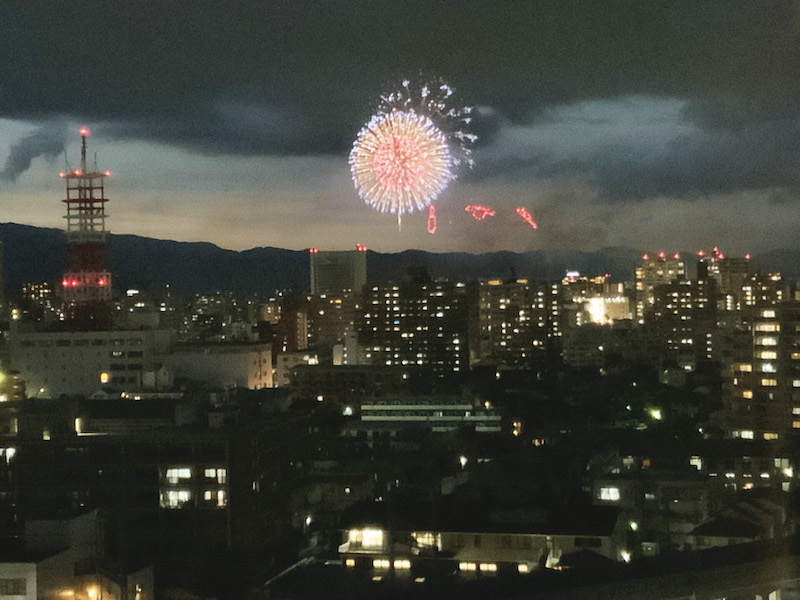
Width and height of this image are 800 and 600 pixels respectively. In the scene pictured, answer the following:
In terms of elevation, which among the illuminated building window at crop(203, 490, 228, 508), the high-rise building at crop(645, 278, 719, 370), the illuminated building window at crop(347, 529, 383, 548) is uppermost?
the high-rise building at crop(645, 278, 719, 370)

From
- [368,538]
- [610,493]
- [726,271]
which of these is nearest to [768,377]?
[610,493]

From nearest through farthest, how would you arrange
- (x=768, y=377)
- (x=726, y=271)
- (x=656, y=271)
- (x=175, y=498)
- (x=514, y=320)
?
(x=175, y=498)
(x=768, y=377)
(x=514, y=320)
(x=726, y=271)
(x=656, y=271)

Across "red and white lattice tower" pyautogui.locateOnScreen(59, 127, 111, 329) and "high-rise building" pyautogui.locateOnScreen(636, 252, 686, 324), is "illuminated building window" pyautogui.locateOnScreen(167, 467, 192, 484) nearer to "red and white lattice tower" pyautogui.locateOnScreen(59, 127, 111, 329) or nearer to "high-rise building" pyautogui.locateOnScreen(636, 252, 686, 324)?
"red and white lattice tower" pyautogui.locateOnScreen(59, 127, 111, 329)

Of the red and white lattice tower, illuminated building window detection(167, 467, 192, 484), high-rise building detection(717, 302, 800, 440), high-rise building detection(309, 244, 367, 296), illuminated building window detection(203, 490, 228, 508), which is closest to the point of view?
illuminated building window detection(203, 490, 228, 508)

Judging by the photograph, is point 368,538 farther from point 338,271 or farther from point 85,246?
point 338,271

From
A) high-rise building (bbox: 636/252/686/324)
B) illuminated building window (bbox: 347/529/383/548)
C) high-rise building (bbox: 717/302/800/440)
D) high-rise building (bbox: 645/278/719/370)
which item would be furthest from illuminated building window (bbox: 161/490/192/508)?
high-rise building (bbox: 636/252/686/324)

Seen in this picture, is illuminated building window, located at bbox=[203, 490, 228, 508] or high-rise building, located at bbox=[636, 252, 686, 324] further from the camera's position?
high-rise building, located at bbox=[636, 252, 686, 324]
